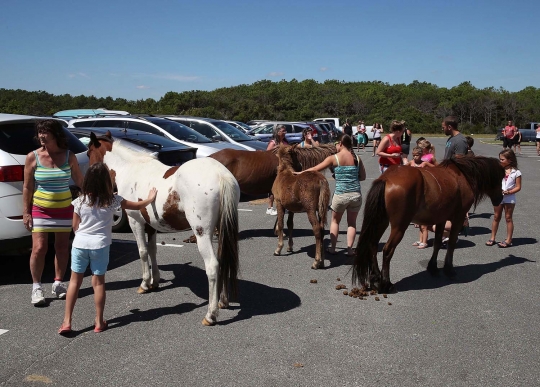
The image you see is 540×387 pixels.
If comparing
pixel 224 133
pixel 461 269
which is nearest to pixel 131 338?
pixel 461 269

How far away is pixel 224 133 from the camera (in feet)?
55.1

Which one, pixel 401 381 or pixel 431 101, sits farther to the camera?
pixel 431 101

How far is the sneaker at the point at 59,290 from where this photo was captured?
5418mm

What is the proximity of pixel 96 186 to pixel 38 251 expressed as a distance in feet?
4.31

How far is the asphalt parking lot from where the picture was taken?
3818mm

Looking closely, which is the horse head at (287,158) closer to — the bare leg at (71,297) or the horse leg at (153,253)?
the horse leg at (153,253)

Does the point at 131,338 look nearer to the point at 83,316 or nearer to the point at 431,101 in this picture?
the point at 83,316

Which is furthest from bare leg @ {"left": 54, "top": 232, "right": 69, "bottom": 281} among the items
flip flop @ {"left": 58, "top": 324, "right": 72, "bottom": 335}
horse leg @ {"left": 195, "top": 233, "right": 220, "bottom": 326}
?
horse leg @ {"left": 195, "top": 233, "right": 220, "bottom": 326}

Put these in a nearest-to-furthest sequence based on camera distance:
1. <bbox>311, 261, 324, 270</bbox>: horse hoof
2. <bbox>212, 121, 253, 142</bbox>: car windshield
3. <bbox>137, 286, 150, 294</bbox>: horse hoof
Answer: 1. <bbox>137, 286, 150, 294</bbox>: horse hoof
2. <bbox>311, 261, 324, 270</bbox>: horse hoof
3. <bbox>212, 121, 253, 142</bbox>: car windshield

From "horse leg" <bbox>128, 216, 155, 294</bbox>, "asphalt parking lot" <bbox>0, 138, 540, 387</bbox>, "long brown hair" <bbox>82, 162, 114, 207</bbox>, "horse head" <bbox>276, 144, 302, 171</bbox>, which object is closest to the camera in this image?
"asphalt parking lot" <bbox>0, 138, 540, 387</bbox>

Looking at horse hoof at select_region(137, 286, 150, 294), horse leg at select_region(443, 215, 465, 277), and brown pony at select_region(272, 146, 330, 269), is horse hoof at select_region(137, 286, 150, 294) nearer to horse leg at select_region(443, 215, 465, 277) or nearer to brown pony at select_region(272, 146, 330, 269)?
brown pony at select_region(272, 146, 330, 269)

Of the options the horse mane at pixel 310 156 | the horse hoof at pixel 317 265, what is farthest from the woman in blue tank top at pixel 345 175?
the horse mane at pixel 310 156

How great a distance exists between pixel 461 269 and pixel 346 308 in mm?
2371

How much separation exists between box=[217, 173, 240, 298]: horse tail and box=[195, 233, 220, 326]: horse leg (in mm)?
121
